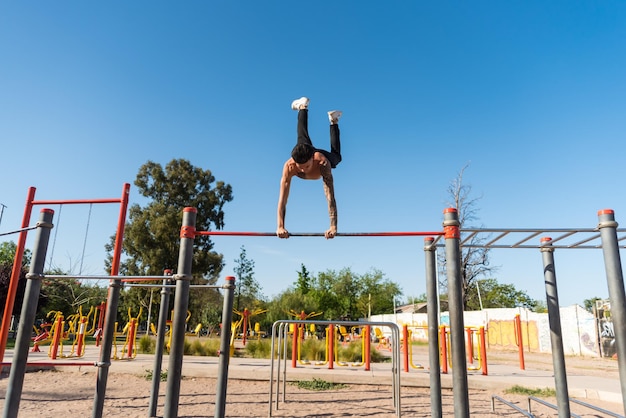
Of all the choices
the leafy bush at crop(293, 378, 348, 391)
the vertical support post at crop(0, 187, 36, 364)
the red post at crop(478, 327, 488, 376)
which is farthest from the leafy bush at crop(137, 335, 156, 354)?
the red post at crop(478, 327, 488, 376)

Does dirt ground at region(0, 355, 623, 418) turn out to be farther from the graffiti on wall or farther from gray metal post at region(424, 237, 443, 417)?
the graffiti on wall

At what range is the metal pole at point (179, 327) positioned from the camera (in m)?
3.48

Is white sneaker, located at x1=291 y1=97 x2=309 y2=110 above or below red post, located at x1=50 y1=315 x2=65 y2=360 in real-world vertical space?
above

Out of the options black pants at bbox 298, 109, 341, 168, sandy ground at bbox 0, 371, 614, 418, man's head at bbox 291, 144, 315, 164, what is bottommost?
sandy ground at bbox 0, 371, 614, 418

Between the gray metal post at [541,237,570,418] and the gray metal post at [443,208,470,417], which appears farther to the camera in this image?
the gray metal post at [541,237,570,418]

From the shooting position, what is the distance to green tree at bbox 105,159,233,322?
2300 cm

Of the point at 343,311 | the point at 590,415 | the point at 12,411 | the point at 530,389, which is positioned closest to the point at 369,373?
the point at 530,389

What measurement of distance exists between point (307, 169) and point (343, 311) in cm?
4119

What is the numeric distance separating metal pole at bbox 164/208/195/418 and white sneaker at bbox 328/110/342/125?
211cm

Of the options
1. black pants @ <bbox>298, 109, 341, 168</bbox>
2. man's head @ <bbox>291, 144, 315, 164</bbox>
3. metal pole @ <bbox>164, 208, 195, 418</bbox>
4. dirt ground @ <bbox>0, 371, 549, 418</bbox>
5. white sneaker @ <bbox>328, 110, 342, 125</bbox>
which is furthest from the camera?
dirt ground @ <bbox>0, 371, 549, 418</bbox>

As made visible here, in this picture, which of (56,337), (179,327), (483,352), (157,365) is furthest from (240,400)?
(56,337)

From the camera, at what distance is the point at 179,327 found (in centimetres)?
365

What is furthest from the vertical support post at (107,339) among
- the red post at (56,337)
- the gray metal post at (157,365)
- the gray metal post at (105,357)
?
the red post at (56,337)

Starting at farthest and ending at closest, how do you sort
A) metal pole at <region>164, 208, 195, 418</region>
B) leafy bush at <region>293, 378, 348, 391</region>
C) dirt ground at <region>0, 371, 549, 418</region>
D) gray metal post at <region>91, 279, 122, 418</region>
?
leafy bush at <region>293, 378, 348, 391</region>
dirt ground at <region>0, 371, 549, 418</region>
gray metal post at <region>91, 279, 122, 418</region>
metal pole at <region>164, 208, 195, 418</region>
